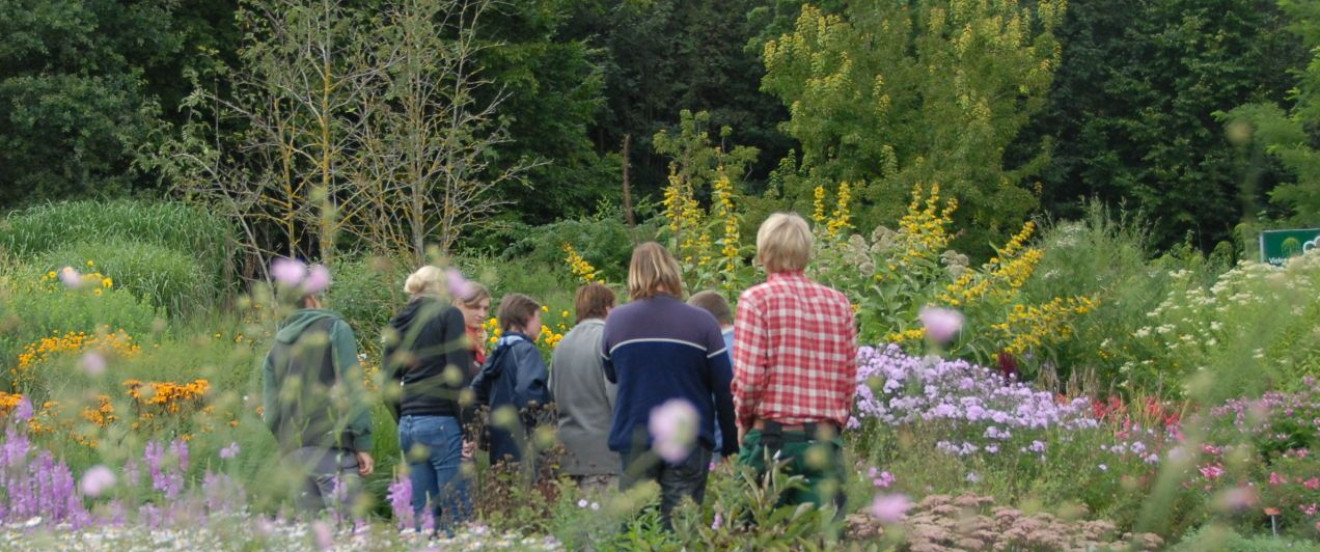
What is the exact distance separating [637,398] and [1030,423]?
3.00 metres

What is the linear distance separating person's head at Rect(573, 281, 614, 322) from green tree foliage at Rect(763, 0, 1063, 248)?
16.9 meters

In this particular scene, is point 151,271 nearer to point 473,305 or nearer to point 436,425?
point 436,425

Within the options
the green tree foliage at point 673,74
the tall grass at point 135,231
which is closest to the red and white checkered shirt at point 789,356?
the tall grass at point 135,231

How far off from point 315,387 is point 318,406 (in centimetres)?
29

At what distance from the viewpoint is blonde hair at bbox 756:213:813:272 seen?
442 cm

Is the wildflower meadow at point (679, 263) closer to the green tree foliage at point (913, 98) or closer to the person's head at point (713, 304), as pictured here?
the green tree foliage at point (913, 98)

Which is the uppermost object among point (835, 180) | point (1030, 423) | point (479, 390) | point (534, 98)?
point (534, 98)

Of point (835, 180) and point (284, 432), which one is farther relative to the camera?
point (835, 180)

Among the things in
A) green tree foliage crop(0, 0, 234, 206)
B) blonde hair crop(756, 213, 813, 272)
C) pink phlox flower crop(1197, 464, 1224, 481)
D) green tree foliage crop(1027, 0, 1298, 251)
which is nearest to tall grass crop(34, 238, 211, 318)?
A: green tree foliage crop(0, 0, 234, 206)

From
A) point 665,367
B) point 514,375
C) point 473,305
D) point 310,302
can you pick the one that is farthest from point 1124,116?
point 310,302

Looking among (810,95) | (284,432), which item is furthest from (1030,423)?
(810,95)

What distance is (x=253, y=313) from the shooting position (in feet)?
30.3

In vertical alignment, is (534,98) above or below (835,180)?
above

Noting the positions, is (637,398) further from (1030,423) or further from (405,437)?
(1030,423)
